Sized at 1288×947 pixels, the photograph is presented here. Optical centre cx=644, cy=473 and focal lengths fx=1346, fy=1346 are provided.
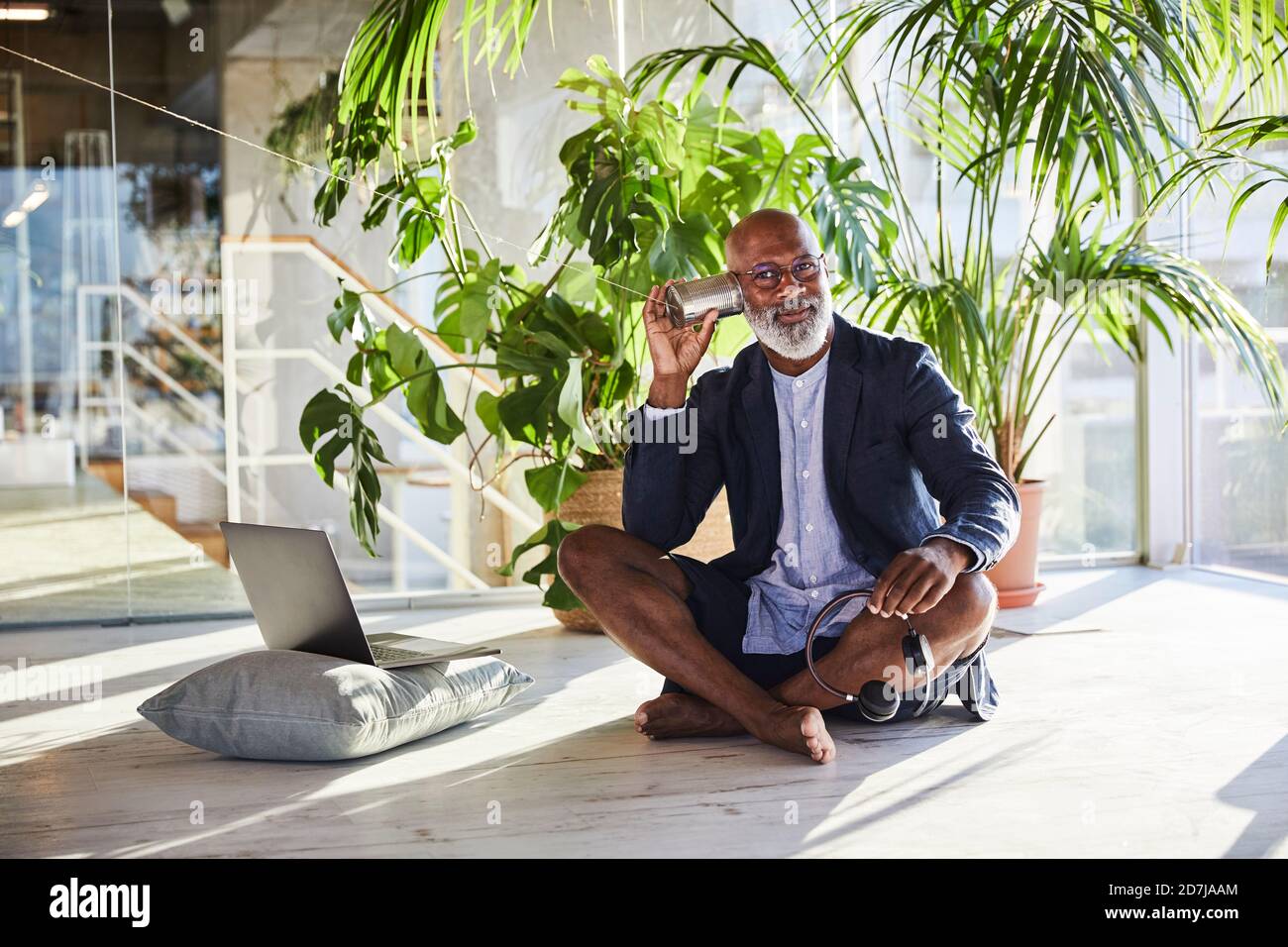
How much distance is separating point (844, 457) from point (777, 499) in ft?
0.44

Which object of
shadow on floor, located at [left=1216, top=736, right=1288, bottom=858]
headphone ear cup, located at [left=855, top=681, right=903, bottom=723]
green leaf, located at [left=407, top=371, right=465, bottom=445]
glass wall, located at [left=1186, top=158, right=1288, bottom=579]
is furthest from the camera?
glass wall, located at [left=1186, top=158, right=1288, bottom=579]

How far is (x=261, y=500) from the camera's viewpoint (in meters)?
3.81

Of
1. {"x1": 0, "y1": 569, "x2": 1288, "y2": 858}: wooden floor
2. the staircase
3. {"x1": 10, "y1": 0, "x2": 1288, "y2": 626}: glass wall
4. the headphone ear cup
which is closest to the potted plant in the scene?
{"x1": 10, "y1": 0, "x2": 1288, "y2": 626}: glass wall

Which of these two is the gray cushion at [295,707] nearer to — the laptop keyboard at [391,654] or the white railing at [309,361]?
the laptop keyboard at [391,654]

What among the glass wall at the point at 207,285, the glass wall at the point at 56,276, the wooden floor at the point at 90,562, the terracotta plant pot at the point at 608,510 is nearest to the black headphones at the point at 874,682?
the terracotta plant pot at the point at 608,510

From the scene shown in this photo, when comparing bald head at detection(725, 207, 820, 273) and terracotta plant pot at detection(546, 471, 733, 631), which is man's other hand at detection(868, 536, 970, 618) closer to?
bald head at detection(725, 207, 820, 273)

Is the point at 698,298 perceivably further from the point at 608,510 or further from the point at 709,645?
the point at 608,510

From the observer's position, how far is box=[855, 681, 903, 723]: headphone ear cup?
6.91ft

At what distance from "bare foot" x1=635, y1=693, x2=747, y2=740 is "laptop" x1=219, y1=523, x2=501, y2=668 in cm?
33

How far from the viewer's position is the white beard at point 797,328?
2.21 metres
